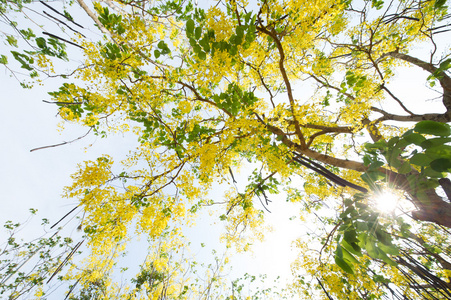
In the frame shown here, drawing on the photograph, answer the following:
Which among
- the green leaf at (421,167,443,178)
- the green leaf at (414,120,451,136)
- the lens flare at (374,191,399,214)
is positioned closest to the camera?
the green leaf at (414,120,451,136)

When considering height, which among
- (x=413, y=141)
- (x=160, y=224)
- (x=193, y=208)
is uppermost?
(x=193, y=208)

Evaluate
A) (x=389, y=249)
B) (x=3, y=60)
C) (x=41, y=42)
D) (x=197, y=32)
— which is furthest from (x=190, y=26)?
(x=3, y=60)

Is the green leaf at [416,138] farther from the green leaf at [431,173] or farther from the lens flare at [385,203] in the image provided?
the lens flare at [385,203]

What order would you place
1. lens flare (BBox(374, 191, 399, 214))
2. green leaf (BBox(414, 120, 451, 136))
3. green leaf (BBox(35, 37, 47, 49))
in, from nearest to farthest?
Result: 1. green leaf (BBox(414, 120, 451, 136))
2. lens flare (BBox(374, 191, 399, 214))
3. green leaf (BBox(35, 37, 47, 49))

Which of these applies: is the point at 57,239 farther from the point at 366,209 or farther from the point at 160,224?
the point at 366,209

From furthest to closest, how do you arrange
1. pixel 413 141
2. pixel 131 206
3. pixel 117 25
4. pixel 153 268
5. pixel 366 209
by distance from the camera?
pixel 153 268, pixel 131 206, pixel 117 25, pixel 366 209, pixel 413 141

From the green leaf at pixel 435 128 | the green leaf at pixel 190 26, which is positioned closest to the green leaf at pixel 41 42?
the green leaf at pixel 190 26

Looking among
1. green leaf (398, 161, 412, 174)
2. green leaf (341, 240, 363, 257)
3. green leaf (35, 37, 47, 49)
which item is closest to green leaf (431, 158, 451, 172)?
green leaf (398, 161, 412, 174)

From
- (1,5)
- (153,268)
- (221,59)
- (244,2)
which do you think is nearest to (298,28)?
(244,2)

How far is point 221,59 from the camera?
2.28 metres

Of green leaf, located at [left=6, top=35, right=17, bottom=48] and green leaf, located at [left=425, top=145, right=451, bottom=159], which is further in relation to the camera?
green leaf, located at [left=6, top=35, right=17, bottom=48]

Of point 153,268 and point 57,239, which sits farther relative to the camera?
point 153,268

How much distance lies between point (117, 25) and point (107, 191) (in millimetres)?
2534

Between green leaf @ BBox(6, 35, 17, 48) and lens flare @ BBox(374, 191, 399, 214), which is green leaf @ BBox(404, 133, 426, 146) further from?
green leaf @ BBox(6, 35, 17, 48)
